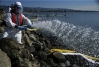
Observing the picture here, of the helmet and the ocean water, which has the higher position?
the helmet

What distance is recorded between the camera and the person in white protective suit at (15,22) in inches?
342

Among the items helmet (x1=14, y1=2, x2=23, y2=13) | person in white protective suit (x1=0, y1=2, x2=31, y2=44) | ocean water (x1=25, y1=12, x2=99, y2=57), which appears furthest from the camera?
ocean water (x1=25, y1=12, x2=99, y2=57)

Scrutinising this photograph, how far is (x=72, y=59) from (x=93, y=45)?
13235 millimetres

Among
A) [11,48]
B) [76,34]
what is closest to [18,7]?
[11,48]

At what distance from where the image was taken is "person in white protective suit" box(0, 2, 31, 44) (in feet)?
28.5

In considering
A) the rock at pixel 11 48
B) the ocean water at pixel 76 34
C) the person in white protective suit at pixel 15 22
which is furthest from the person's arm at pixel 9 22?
the ocean water at pixel 76 34

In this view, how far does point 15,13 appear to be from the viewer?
8.96 metres

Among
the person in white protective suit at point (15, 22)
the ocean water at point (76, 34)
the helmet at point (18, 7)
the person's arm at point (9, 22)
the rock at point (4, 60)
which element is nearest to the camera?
the rock at point (4, 60)

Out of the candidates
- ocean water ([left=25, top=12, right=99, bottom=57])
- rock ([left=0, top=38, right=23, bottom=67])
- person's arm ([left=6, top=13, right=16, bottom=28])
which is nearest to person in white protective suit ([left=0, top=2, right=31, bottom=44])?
person's arm ([left=6, top=13, right=16, bottom=28])

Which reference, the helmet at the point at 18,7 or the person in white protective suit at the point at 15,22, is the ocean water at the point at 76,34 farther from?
the helmet at the point at 18,7

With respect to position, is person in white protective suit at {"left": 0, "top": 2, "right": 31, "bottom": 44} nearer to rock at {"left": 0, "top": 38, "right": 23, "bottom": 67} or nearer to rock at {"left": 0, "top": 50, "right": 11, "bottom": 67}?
rock at {"left": 0, "top": 38, "right": 23, "bottom": 67}

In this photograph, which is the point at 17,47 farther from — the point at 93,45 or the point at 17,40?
the point at 93,45

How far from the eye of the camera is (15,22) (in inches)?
353

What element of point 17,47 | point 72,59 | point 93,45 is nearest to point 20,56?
point 17,47
